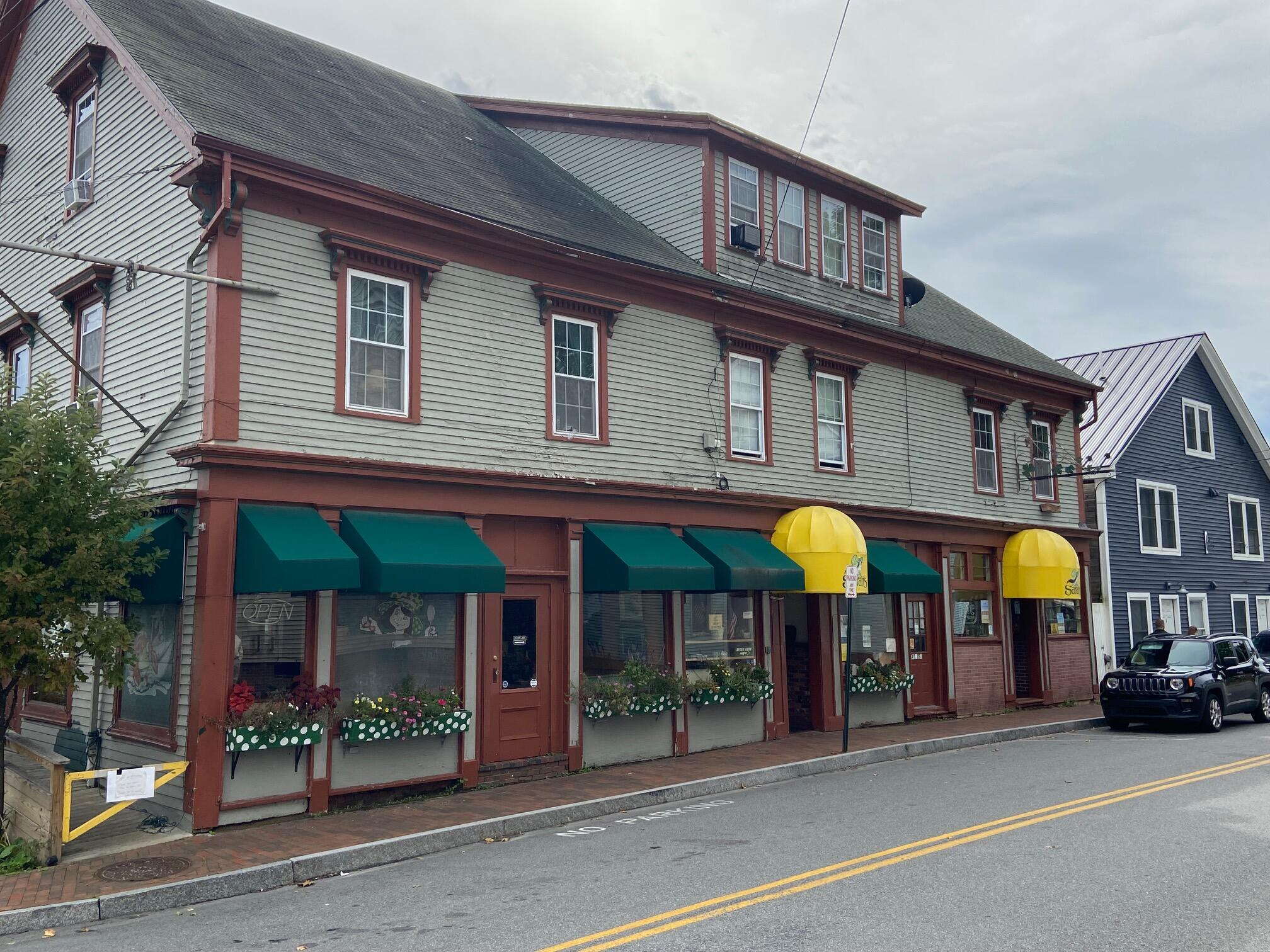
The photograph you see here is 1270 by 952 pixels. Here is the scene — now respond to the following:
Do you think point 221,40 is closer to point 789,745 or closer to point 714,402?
point 714,402

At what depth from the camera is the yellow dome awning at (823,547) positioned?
16.5 meters

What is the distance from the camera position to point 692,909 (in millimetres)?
7355

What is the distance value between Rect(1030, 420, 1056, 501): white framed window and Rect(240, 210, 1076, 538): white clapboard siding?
3.96 metres

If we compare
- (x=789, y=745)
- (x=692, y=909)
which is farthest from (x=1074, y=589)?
(x=692, y=909)

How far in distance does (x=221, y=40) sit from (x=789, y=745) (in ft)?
43.4

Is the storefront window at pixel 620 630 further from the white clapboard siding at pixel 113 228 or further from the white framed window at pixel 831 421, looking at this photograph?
the white clapboard siding at pixel 113 228

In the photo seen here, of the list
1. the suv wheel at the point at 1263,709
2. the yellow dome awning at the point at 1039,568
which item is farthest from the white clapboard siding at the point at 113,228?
the suv wheel at the point at 1263,709

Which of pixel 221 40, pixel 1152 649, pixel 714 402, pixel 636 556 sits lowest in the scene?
pixel 1152 649

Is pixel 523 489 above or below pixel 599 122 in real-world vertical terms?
below

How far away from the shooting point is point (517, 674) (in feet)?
45.8

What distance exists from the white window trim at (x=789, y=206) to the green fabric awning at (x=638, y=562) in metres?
6.35

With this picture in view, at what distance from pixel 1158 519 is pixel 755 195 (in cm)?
1630

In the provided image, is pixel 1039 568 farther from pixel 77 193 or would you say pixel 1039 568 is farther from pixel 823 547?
pixel 77 193

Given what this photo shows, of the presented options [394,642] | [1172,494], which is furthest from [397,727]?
[1172,494]
